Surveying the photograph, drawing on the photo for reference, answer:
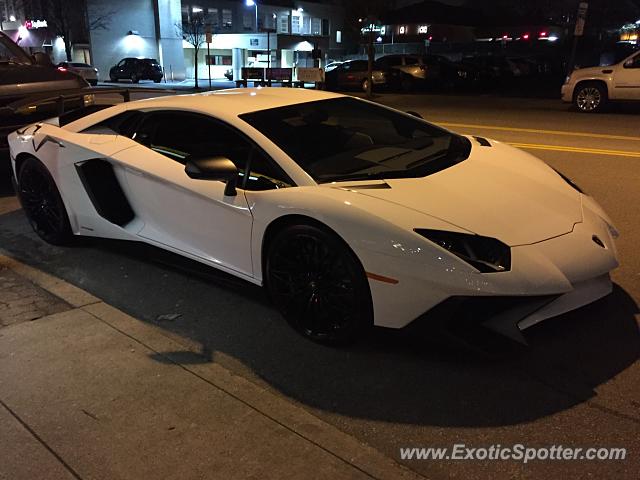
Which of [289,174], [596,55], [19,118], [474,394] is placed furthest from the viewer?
[596,55]

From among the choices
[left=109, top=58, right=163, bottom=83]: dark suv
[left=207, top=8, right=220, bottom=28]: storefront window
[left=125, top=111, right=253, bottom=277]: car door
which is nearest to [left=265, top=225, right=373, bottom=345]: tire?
[left=125, top=111, right=253, bottom=277]: car door

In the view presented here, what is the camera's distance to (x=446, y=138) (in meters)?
4.45

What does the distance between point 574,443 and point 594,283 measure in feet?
3.29

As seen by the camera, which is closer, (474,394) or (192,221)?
(474,394)

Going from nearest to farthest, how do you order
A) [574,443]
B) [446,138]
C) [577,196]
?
[574,443] → [577,196] → [446,138]

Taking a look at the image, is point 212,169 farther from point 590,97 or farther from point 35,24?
point 35,24

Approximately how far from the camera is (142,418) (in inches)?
108

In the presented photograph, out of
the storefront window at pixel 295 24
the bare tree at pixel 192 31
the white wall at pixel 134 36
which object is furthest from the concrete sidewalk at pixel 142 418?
the storefront window at pixel 295 24

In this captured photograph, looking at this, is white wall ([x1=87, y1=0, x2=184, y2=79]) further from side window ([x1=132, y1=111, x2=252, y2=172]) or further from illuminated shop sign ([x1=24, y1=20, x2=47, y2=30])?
side window ([x1=132, y1=111, x2=252, y2=172])

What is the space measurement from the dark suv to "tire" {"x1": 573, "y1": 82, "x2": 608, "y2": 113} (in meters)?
27.2

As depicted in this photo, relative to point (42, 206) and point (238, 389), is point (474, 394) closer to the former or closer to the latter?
point (238, 389)

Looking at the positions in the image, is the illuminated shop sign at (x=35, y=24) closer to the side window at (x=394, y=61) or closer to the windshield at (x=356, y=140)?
the side window at (x=394, y=61)

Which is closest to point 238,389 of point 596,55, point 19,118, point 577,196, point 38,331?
point 38,331

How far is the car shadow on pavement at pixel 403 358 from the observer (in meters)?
2.82
